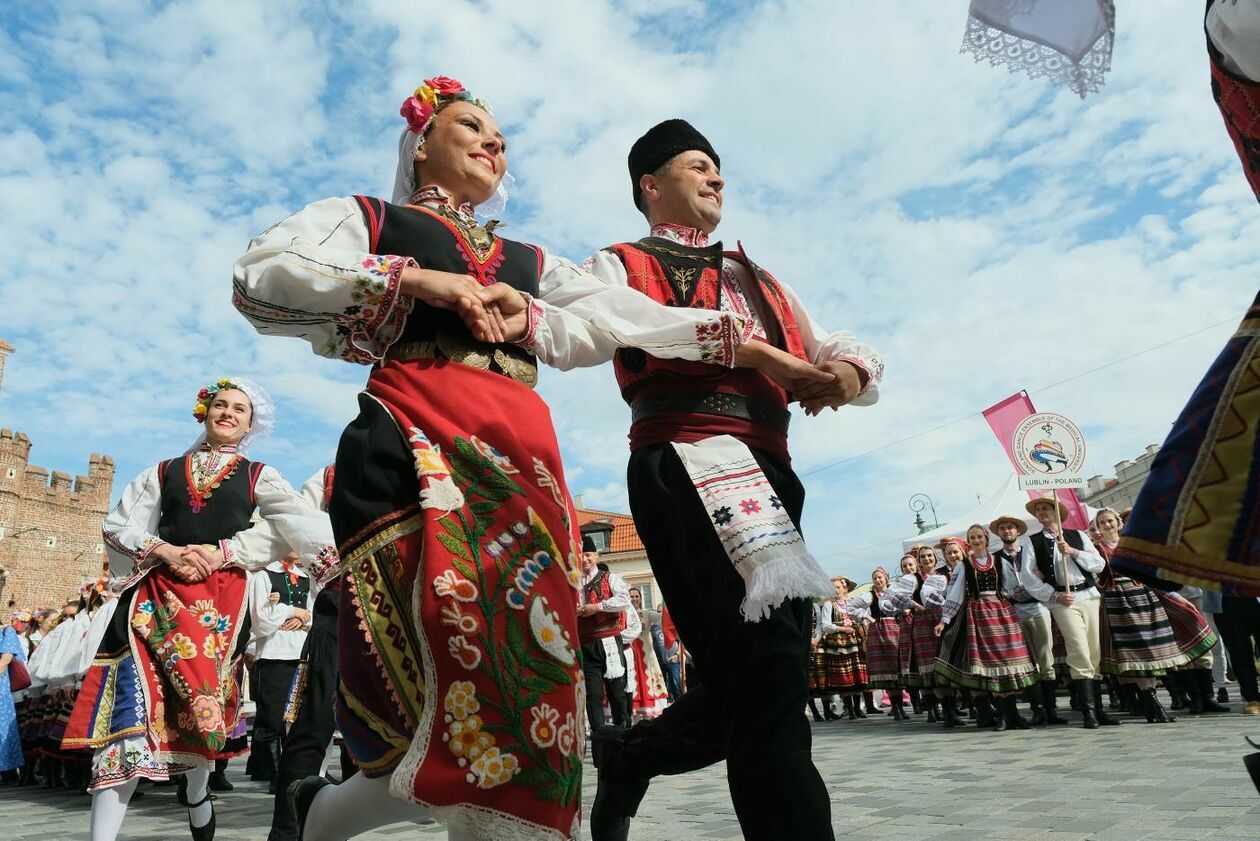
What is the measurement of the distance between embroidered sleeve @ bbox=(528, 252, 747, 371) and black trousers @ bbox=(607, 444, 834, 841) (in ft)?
1.05

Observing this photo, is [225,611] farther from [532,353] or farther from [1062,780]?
[1062,780]

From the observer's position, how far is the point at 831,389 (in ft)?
8.75

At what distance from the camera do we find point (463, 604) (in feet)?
6.36

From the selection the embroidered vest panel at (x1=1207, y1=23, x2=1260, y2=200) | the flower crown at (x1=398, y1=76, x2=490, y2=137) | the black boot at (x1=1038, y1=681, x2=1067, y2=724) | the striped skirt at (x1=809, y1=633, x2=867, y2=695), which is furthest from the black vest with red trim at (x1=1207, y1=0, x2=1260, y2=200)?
the striped skirt at (x1=809, y1=633, x2=867, y2=695)

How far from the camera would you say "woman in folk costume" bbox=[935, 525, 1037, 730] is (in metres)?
8.55

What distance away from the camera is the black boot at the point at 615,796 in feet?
9.20

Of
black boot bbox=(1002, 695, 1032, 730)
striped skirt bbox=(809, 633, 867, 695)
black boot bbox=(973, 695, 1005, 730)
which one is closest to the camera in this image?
black boot bbox=(1002, 695, 1032, 730)

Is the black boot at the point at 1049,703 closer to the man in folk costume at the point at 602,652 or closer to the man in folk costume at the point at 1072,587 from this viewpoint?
the man in folk costume at the point at 1072,587

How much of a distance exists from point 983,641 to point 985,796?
507 centimetres

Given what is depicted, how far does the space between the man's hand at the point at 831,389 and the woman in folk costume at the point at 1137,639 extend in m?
6.34

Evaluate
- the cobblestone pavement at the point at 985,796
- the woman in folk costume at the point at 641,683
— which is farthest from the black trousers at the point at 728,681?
the woman in folk costume at the point at 641,683

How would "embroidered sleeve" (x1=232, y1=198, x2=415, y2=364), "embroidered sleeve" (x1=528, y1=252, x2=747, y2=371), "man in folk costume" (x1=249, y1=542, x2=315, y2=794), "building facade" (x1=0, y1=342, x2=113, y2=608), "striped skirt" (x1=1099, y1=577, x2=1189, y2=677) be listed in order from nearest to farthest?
"embroidered sleeve" (x1=232, y1=198, x2=415, y2=364) < "embroidered sleeve" (x1=528, y1=252, x2=747, y2=371) < "man in folk costume" (x1=249, y1=542, x2=315, y2=794) < "striped skirt" (x1=1099, y1=577, x2=1189, y2=677) < "building facade" (x1=0, y1=342, x2=113, y2=608)

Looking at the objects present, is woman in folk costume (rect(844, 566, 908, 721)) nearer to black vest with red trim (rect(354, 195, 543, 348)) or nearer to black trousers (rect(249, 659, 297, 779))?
black trousers (rect(249, 659, 297, 779))

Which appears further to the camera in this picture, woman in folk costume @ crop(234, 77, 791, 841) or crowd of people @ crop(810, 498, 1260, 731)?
crowd of people @ crop(810, 498, 1260, 731)
